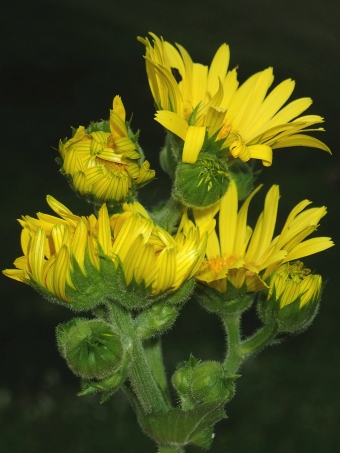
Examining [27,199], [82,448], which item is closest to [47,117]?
[27,199]

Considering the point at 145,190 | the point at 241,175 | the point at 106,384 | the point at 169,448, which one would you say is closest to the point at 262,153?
the point at 241,175

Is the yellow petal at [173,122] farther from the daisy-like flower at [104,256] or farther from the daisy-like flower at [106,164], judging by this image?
the daisy-like flower at [104,256]

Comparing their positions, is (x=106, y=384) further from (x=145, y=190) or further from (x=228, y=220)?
(x=145, y=190)

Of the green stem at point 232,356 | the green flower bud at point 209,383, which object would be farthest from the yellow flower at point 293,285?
the green flower bud at point 209,383

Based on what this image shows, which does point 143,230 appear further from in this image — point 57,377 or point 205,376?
point 57,377

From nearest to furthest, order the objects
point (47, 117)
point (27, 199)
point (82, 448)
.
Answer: point (82, 448) → point (27, 199) → point (47, 117)

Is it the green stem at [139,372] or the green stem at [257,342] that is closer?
the green stem at [139,372]
